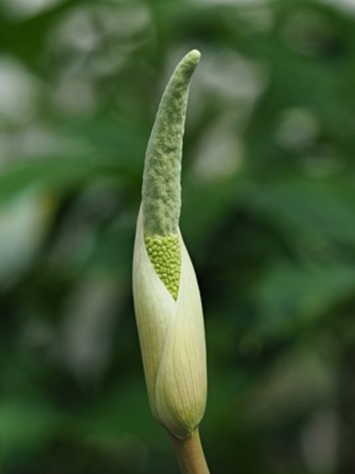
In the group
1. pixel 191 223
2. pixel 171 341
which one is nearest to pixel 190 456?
pixel 171 341

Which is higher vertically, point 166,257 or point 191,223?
point 166,257

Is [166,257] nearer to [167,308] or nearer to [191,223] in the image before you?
[167,308]

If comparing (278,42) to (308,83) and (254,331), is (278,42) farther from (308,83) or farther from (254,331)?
(254,331)

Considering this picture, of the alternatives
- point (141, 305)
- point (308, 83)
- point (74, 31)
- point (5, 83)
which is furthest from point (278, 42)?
point (141, 305)

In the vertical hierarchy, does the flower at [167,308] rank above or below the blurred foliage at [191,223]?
above

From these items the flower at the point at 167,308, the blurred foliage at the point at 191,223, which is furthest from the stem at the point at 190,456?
the blurred foliage at the point at 191,223

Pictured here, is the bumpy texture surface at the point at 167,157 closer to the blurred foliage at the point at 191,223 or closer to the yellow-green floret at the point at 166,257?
the yellow-green floret at the point at 166,257

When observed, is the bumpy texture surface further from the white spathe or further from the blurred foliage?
the blurred foliage
